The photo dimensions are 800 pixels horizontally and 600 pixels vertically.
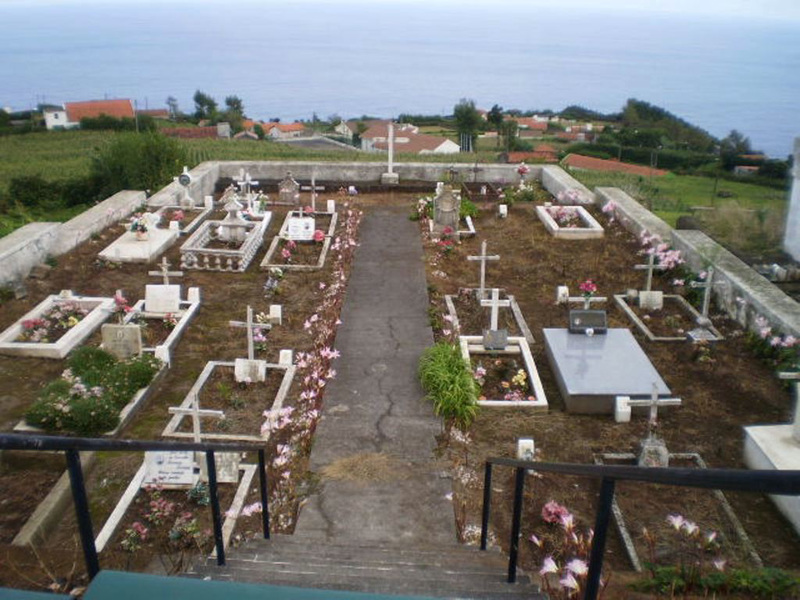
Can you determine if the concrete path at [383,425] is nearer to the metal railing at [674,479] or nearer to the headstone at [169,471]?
the headstone at [169,471]

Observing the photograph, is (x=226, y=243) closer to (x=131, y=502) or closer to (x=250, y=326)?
(x=250, y=326)

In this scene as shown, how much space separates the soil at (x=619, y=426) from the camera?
5.43 meters

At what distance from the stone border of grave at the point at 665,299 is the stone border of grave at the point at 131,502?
524cm

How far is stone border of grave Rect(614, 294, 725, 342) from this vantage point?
8.72 m

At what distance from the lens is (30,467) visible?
609 centimetres

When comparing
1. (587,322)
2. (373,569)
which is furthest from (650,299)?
(373,569)

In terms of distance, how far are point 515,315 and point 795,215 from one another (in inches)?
234

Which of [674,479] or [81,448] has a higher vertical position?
[674,479]

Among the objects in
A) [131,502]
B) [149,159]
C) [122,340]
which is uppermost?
[149,159]

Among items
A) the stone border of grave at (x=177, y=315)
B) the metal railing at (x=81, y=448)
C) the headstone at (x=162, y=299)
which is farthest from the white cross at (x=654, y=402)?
the headstone at (x=162, y=299)

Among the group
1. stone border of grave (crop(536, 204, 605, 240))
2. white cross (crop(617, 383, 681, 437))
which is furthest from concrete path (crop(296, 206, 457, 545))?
stone border of grave (crop(536, 204, 605, 240))

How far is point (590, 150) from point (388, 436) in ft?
196

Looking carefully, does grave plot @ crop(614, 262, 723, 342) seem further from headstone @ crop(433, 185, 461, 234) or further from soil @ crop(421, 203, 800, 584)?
headstone @ crop(433, 185, 461, 234)

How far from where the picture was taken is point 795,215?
1195 centimetres
